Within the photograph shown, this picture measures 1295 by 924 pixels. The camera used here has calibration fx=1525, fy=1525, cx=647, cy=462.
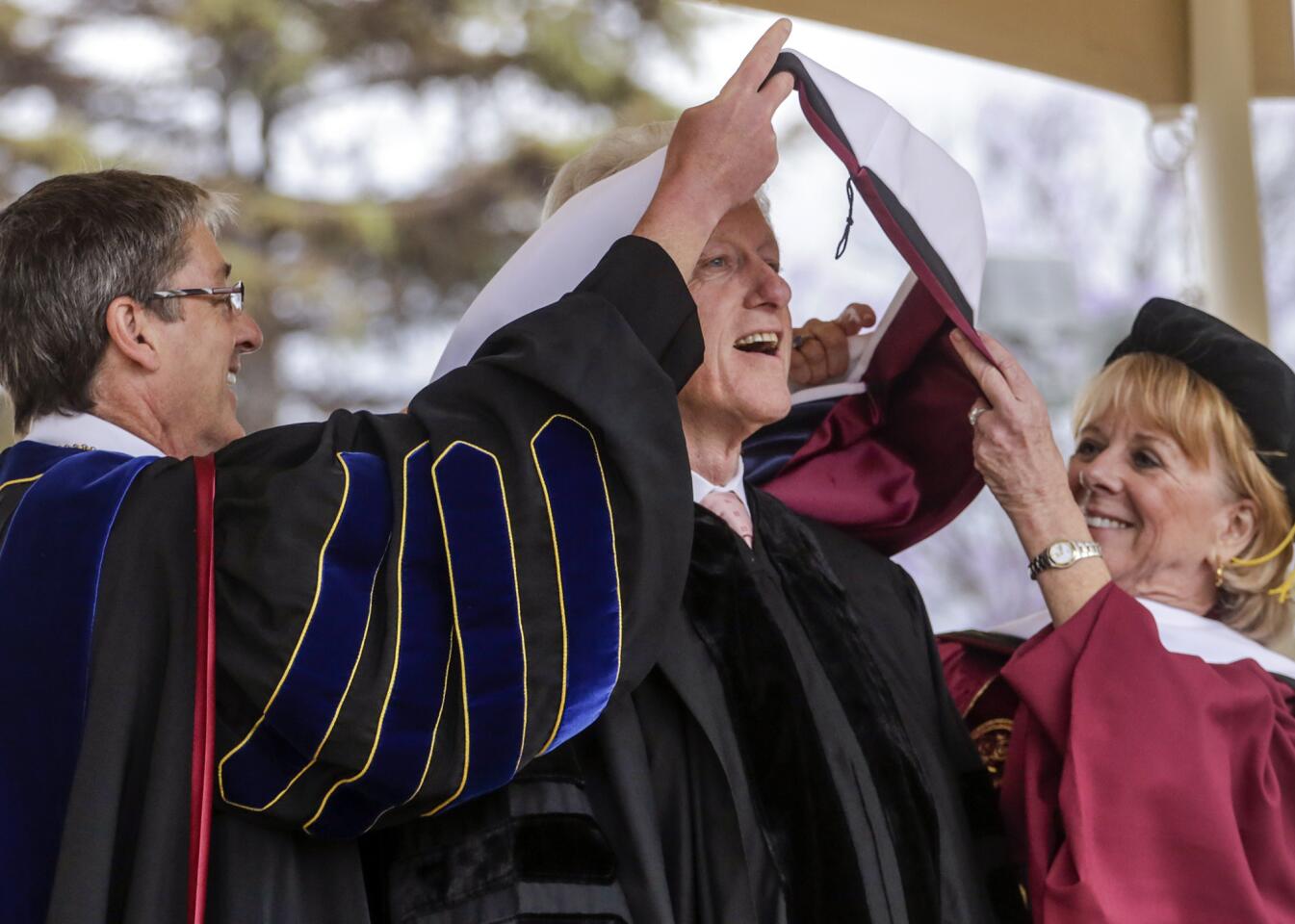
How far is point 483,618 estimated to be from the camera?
6.15 ft

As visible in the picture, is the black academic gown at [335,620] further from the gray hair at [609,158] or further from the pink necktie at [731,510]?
the gray hair at [609,158]

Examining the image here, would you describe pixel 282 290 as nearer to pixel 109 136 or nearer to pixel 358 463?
pixel 109 136

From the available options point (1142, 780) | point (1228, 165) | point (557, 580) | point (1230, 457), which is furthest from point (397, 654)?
point (1228, 165)

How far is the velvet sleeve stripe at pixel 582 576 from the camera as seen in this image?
74.9 inches

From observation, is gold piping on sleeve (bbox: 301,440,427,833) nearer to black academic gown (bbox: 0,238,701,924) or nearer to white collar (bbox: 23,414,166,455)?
black academic gown (bbox: 0,238,701,924)

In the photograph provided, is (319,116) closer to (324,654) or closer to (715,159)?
(715,159)

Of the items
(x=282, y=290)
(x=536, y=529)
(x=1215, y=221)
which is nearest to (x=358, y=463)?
(x=536, y=529)

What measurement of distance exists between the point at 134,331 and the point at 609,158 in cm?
84

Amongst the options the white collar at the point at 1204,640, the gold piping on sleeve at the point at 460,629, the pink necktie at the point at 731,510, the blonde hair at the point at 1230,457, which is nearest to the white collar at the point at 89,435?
the gold piping on sleeve at the point at 460,629

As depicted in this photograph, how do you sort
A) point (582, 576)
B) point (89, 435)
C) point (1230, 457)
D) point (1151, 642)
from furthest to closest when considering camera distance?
point (1230, 457), point (1151, 642), point (89, 435), point (582, 576)

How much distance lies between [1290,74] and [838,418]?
2003 millimetres

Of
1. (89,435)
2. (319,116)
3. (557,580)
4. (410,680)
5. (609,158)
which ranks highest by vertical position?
(319,116)

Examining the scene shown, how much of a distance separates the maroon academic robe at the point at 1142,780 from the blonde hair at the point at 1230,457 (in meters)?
0.36

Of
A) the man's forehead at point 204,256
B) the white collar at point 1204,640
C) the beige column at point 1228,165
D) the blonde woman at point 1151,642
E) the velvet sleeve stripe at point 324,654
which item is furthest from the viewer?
the beige column at point 1228,165
